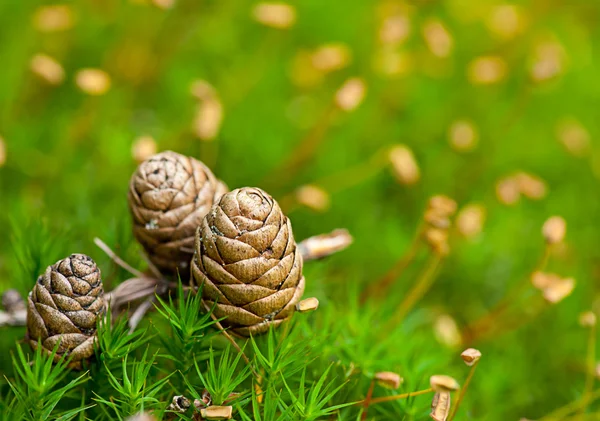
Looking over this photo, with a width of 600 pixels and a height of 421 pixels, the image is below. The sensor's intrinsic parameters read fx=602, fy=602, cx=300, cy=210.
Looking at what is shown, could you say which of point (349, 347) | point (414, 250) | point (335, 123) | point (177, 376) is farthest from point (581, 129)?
point (177, 376)

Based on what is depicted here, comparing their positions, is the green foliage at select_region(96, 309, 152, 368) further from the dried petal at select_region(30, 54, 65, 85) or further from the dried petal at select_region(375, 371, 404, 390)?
the dried petal at select_region(30, 54, 65, 85)

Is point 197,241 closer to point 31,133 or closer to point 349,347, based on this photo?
point 349,347

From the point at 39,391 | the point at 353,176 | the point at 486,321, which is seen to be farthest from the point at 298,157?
the point at 39,391

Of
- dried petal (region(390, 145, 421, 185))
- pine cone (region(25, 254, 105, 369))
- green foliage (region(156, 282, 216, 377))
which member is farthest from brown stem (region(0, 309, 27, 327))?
dried petal (region(390, 145, 421, 185))

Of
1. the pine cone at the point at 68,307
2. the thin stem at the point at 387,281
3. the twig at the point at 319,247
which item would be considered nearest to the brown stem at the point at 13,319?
the pine cone at the point at 68,307

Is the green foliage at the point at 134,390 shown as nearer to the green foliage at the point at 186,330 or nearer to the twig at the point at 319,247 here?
the green foliage at the point at 186,330

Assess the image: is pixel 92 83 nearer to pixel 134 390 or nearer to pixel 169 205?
pixel 169 205
